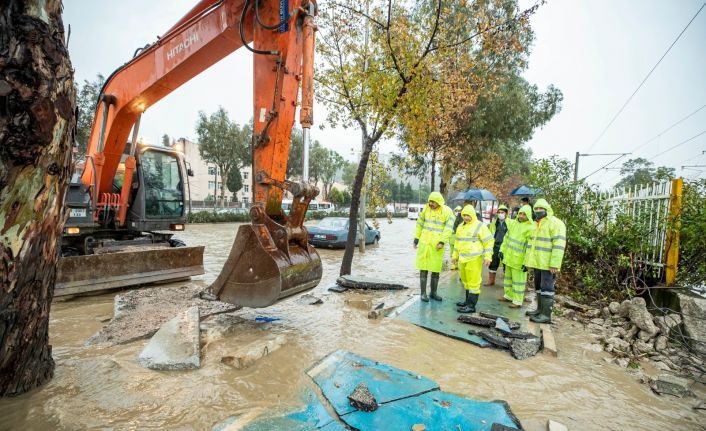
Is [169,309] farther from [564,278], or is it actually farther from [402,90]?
[564,278]

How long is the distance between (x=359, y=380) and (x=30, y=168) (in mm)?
2959

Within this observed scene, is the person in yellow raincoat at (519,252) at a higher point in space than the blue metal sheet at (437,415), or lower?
higher

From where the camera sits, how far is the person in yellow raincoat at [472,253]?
566 cm

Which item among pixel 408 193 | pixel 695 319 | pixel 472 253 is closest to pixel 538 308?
pixel 472 253

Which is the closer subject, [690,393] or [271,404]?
[271,404]

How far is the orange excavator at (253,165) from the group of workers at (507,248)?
260 centimetres

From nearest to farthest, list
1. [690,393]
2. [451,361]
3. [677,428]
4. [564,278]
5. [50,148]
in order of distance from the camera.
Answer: [50,148] < [677,428] < [690,393] < [451,361] < [564,278]

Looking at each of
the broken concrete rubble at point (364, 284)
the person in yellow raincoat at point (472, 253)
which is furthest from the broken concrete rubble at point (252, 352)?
the broken concrete rubble at point (364, 284)

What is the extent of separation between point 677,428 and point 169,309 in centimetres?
565

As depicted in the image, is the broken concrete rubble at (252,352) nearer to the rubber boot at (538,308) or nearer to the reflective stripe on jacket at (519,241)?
the rubber boot at (538,308)

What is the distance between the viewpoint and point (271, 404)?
2.84 meters

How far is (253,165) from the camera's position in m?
3.89

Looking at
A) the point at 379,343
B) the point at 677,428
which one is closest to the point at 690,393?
the point at 677,428

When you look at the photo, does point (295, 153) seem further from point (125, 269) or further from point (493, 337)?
point (493, 337)
